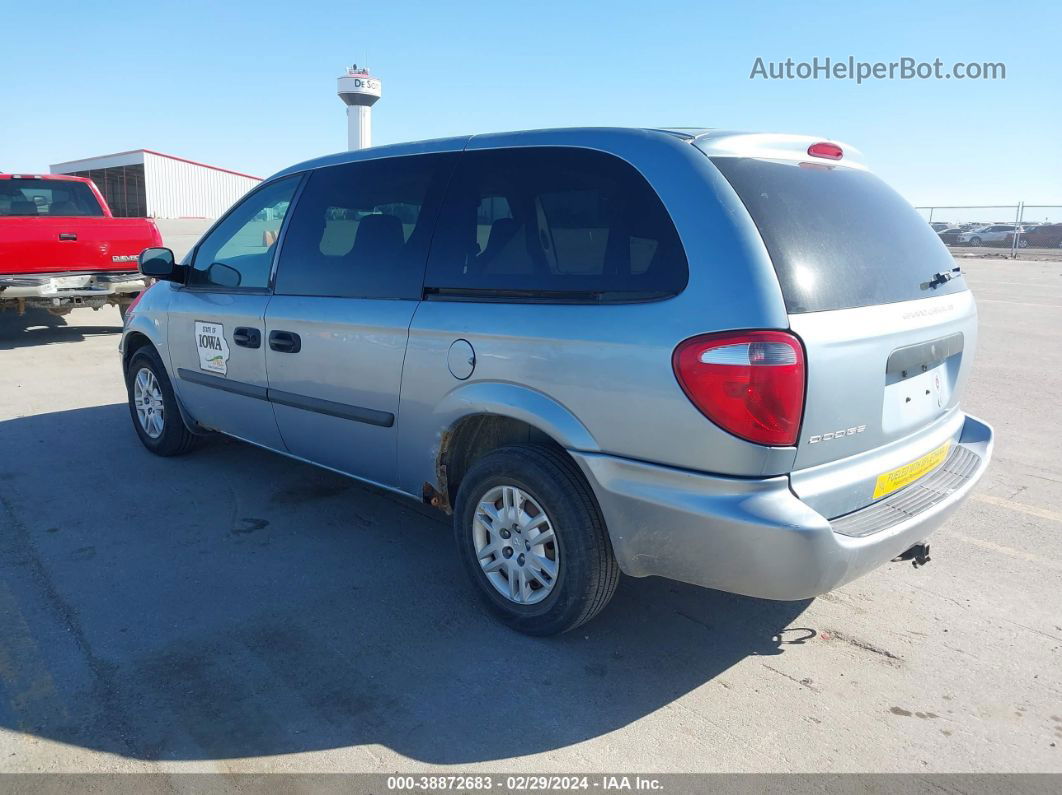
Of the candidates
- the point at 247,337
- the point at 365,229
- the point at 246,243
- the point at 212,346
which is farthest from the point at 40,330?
the point at 365,229

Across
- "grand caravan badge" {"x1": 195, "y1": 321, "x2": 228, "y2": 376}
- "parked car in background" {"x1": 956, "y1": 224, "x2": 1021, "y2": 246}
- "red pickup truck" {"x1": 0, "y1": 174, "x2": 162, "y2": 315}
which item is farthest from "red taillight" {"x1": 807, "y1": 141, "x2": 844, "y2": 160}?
"parked car in background" {"x1": 956, "y1": 224, "x2": 1021, "y2": 246}

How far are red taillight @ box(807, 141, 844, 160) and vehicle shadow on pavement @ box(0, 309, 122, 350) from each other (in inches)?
387

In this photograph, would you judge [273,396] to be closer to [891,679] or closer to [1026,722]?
[891,679]

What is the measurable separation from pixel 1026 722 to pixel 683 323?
69.4 inches

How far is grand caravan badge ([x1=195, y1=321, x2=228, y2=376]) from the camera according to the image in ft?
15.1

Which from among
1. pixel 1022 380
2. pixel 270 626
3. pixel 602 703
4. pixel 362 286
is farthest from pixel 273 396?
pixel 1022 380

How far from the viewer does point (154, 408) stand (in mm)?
5492

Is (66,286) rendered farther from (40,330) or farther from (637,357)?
(637,357)

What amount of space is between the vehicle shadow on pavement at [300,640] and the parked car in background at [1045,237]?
128 feet

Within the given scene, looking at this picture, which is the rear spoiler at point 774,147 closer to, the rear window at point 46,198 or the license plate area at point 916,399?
the license plate area at point 916,399

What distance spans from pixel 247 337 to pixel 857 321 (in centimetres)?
310

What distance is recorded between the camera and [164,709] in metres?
2.75

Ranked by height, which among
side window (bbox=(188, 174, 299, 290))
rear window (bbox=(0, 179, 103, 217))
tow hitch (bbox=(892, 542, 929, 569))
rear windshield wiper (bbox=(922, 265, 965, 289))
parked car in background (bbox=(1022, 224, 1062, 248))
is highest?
parked car in background (bbox=(1022, 224, 1062, 248))

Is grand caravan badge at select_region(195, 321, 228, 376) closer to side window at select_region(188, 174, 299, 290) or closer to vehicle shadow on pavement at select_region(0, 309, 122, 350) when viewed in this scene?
side window at select_region(188, 174, 299, 290)
